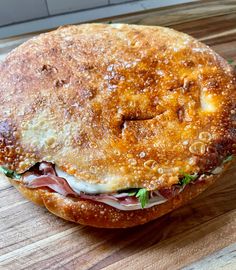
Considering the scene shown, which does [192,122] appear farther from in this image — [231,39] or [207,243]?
[231,39]

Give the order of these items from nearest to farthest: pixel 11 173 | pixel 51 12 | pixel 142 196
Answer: pixel 142 196
pixel 11 173
pixel 51 12

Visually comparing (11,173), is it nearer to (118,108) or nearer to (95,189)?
(95,189)

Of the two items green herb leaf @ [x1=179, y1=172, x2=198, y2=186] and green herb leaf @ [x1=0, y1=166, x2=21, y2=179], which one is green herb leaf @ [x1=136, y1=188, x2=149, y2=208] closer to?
green herb leaf @ [x1=179, y1=172, x2=198, y2=186]

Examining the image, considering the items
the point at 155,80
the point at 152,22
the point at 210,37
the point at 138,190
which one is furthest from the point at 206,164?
the point at 152,22

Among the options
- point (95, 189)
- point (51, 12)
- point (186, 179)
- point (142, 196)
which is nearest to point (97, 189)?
point (95, 189)

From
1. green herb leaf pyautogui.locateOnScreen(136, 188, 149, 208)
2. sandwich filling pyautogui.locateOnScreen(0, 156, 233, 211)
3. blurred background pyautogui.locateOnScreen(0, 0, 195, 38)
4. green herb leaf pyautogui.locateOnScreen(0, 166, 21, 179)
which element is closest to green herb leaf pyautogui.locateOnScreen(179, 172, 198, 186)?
sandwich filling pyautogui.locateOnScreen(0, 156, 233, 211)

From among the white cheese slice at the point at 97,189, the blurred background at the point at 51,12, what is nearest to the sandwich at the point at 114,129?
the white cheese slice at the point at 97,189
